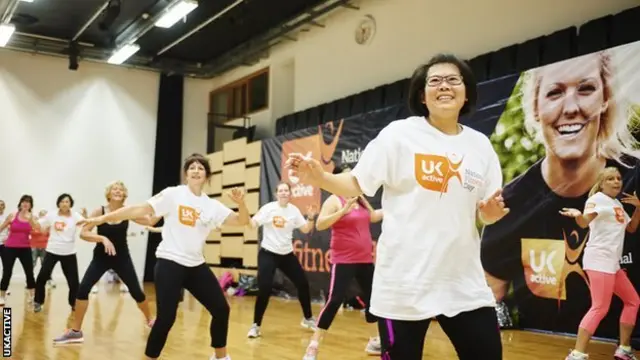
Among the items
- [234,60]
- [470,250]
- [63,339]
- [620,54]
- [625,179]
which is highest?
[234,60]

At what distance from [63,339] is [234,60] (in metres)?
9.75

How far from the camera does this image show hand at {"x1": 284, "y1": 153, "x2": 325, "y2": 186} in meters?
1.94

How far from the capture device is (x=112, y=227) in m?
5.71

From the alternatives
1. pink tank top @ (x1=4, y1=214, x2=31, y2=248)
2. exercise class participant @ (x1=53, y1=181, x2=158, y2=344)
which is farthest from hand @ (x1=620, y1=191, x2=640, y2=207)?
pink tank top @ (x1=4, y1=214, x2=31, y2=248)

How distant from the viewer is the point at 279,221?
6.47m

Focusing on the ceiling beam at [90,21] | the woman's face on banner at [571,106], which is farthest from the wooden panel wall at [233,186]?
the woman's face on banner at [571,106]

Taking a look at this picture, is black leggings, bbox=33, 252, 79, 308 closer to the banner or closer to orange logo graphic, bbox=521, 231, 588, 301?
the banner

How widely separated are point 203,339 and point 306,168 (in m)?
4.39

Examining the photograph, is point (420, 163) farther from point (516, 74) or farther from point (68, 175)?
point (68, 175)

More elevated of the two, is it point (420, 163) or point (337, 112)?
point (337, 112)

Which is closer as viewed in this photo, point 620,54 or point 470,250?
point 470,250

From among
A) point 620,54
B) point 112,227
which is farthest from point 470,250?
point 620,54

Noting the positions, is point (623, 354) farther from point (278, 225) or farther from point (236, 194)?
point (278, 225)

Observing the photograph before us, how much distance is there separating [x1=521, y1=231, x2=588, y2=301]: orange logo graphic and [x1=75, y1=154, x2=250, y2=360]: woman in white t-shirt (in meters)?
3.78
